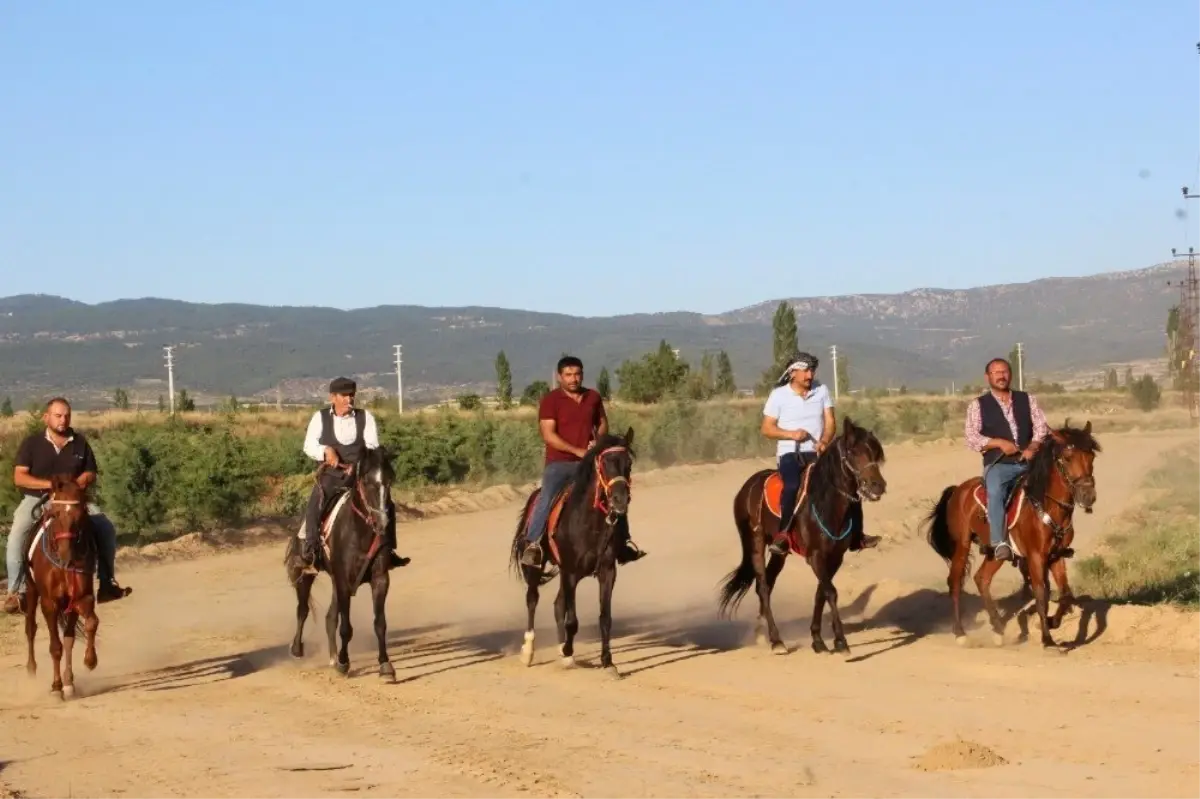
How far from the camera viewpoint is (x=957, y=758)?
9.77 m

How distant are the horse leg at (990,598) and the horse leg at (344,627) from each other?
597 cm

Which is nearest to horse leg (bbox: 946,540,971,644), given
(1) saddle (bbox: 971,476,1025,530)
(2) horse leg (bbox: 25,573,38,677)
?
(1) saddle (bbox: 971,476,1025,530)

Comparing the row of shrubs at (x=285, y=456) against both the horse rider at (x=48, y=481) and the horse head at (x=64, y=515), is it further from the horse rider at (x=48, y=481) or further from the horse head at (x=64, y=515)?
the horse head at (x=64, y=515)

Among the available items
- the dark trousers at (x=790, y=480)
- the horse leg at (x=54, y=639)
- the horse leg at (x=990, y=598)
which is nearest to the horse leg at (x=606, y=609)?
the dark trousers at (x=790, y=480)

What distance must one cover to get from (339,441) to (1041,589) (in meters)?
6.49

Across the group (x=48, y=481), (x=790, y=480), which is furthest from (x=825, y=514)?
(x=48, y=481)

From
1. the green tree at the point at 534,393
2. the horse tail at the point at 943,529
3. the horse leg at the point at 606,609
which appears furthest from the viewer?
the green tree at the point at 534,393

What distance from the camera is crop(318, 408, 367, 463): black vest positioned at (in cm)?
1526

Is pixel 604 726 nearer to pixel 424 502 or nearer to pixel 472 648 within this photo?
pixel 472 648

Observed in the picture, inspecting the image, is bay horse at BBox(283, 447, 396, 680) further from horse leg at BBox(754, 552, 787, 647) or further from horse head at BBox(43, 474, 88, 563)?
horse leg at BBox(754, 552, 787, 647)

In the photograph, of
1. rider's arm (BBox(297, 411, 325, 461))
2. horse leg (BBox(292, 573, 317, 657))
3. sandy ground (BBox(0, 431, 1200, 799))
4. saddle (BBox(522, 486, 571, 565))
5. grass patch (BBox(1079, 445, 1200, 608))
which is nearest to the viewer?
sandy ground (BBox(0, 431, 1200, 799))

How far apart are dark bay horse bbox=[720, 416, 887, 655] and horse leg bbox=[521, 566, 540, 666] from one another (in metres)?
2.19

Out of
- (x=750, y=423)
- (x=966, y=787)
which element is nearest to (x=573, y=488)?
(x=966, y=787)

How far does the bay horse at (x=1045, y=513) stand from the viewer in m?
14.5
